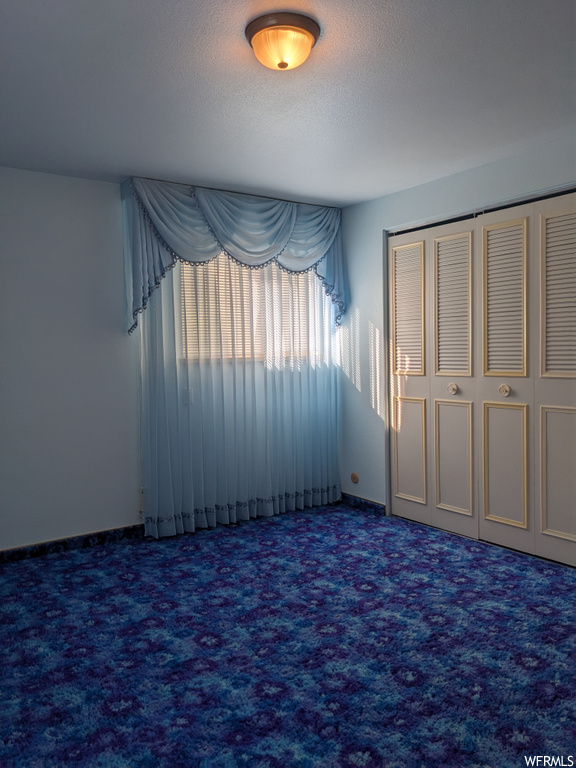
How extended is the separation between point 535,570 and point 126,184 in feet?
12.1

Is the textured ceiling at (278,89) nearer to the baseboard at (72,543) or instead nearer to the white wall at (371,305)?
the white wall at (371,305)

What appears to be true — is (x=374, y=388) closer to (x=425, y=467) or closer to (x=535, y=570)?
(x=425, y=467)

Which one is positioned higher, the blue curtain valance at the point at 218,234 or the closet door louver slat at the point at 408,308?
the blue curtain valance at the point at 218,234

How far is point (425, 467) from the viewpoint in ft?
14.5

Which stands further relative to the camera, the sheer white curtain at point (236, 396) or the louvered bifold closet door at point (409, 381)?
the louvered bifold closet door at point (409, 381)

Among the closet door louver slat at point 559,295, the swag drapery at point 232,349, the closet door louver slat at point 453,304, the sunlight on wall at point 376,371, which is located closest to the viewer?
the closet door louver slat at point 559,295

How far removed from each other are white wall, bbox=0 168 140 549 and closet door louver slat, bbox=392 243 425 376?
6.67ft

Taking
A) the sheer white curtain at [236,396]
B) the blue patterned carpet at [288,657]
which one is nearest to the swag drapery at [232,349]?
the sheer white curtain at [236,396]

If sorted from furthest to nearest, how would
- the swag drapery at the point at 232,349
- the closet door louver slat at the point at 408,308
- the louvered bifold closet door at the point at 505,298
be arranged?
the closet door louver slat at the point at 408,308
the swag drapery at the point at 232,349
the louvered bifold closet door at the point at 505,298

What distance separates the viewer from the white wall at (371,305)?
414 centimetres

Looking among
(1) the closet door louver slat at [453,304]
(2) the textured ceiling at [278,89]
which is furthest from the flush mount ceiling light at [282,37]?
(1) the closet door louver slat at [453,304]

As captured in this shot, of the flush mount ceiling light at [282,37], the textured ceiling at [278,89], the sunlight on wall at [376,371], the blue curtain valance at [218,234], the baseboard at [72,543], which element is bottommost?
the baseboard at [72,543]

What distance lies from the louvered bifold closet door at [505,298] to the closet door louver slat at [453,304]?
0.54 feet

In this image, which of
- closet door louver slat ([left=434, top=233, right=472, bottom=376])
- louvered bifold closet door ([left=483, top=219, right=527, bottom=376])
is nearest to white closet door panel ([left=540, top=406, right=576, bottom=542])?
louvered bifold closet door ([left=483, top=219, right=527, bottom=376])
